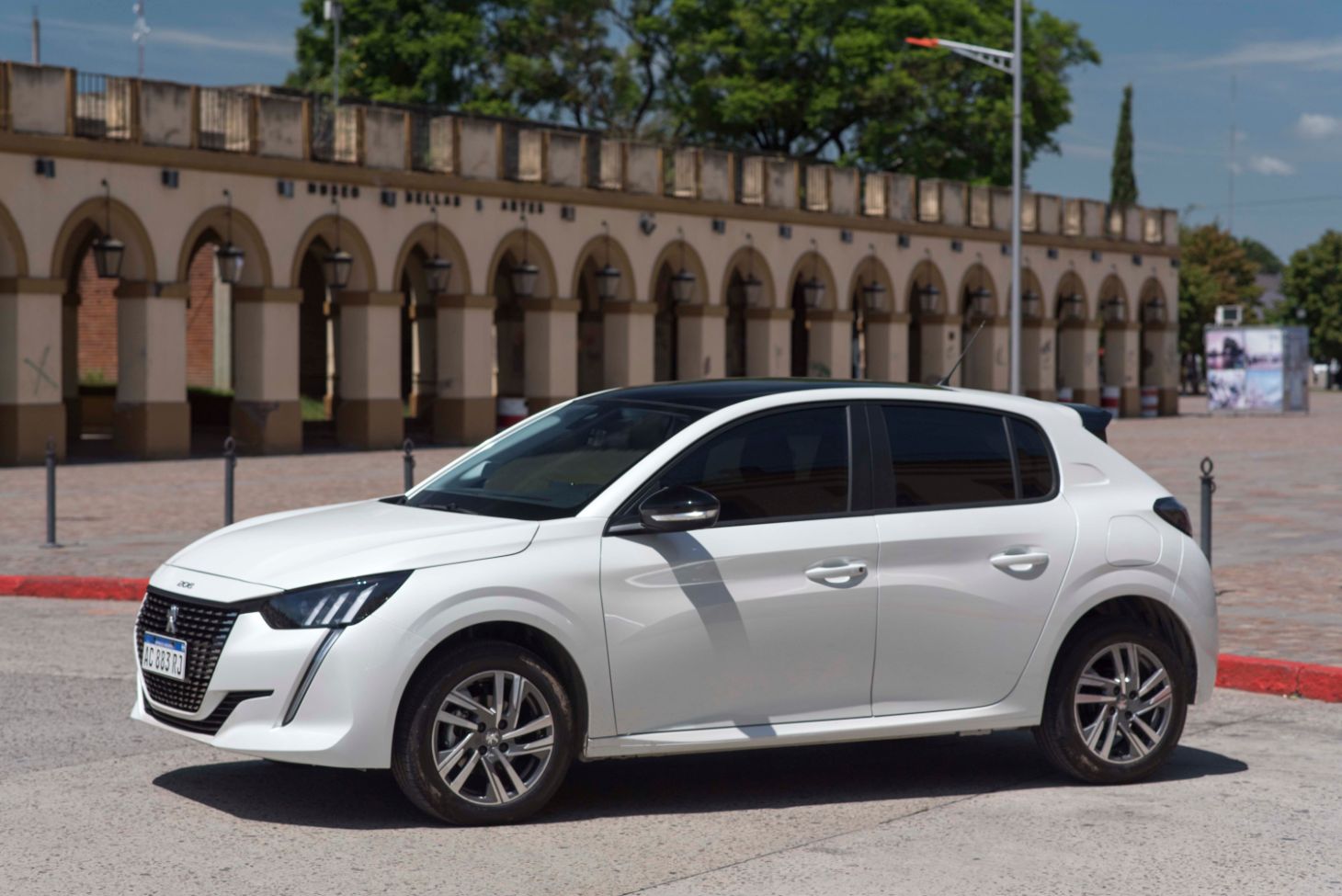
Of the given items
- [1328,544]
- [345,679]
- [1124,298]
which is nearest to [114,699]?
[345,679]

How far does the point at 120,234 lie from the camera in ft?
106

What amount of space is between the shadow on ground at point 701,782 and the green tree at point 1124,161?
278 feet

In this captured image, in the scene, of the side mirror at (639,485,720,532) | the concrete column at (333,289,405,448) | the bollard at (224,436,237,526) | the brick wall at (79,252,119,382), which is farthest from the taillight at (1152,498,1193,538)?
the brick wall at (79,252,119,382)

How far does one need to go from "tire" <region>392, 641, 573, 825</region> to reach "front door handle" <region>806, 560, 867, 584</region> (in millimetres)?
1051

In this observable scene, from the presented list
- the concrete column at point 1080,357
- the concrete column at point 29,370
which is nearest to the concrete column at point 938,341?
the concrete column at point 1080,357

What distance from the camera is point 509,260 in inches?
1592

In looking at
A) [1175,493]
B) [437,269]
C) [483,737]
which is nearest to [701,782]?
[483,737]

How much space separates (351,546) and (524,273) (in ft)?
108

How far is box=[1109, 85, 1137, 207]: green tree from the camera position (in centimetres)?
8938

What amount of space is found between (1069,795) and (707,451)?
1.97 m

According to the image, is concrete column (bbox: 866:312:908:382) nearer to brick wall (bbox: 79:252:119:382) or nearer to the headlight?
brick wall (bbox: 79:252:119:382)

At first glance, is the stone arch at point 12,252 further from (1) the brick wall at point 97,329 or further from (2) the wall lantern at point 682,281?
(1) the brick wall at point 97,329

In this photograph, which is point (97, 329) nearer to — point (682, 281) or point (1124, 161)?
point (682, 281)

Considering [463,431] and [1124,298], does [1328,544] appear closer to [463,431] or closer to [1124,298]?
[463,431]
